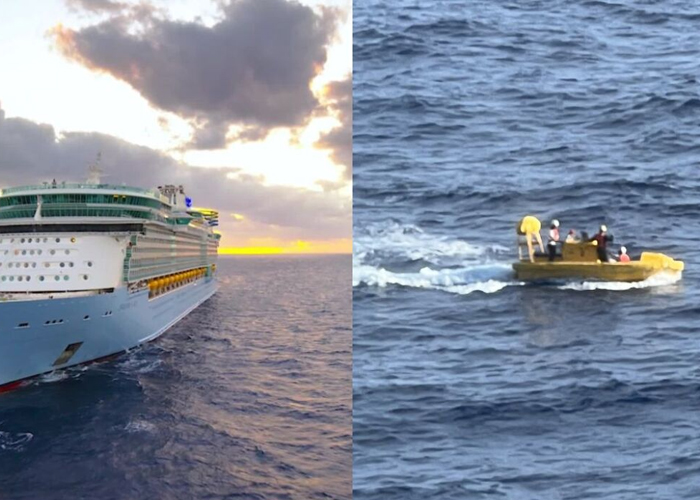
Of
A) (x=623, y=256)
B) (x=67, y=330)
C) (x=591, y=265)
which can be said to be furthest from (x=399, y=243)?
(x=67, y=330)

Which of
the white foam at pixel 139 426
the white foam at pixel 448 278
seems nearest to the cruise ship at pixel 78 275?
the white foam at pixel 139 426

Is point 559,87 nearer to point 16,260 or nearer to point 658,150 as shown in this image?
point 658,150

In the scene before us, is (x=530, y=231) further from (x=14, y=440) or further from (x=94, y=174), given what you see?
(x=94, y=174)

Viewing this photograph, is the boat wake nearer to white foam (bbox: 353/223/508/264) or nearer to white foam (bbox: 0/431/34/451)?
white foam (bbox: 353/223/508/264)

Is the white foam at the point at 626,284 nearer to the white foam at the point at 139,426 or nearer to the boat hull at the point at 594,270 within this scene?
the boat hull at the point at 594,270

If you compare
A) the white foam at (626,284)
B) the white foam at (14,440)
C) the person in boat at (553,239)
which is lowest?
the white foam at (14,440)
